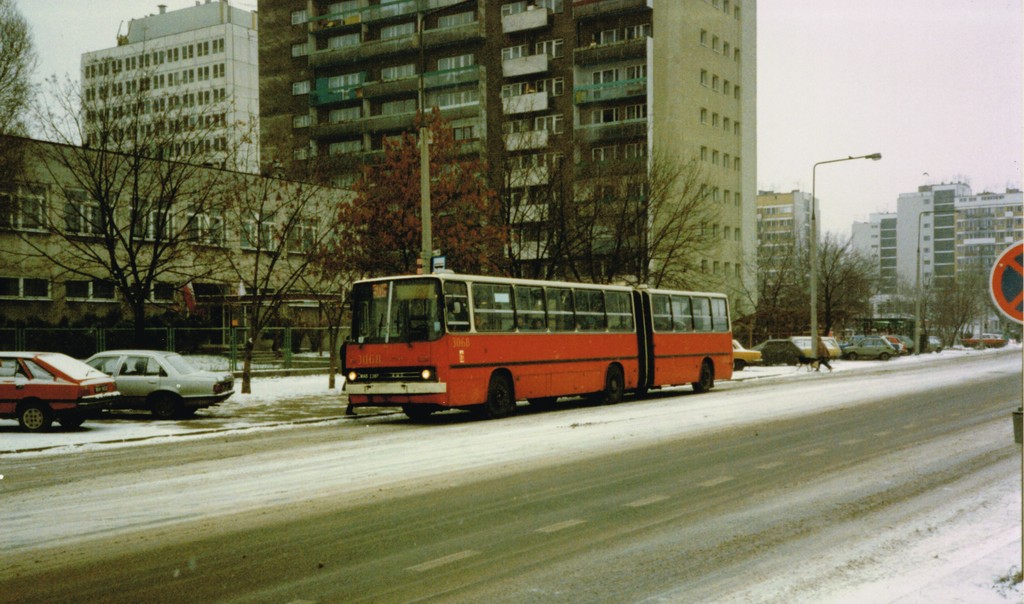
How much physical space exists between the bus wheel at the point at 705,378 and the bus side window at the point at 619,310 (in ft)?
14.8

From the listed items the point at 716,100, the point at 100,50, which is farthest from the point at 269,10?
the point at 716,100

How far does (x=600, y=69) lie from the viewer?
250 ft

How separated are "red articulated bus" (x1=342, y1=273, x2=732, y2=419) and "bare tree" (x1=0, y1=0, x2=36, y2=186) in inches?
692

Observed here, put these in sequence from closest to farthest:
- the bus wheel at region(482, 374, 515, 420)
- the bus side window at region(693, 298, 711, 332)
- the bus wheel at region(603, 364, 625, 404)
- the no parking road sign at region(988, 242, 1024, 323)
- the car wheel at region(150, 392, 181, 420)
→ the no parking road sign at region(988, 242, 1024, 323), the bus wheel at region(482, 374, 515, 420), the car wheel at region(150, 392, 181, 420), the bus wheel at region(603, 364, 625, 404), the bus side window at region(693, 298, 711, 332)

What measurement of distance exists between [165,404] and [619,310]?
1134 cm

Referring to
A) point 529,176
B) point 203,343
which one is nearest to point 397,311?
point 203,343

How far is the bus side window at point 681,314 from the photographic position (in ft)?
91.1

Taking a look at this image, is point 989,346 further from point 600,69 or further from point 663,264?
point 663,264

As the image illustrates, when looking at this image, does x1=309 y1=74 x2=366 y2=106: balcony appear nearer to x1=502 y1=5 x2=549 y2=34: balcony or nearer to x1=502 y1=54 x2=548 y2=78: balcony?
x1=502 y1=54 x2=548 y2=78: balcony

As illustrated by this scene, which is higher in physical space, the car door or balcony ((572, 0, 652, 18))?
balcony ((572, 0, 652, 18))

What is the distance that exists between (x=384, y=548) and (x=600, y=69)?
236 feet

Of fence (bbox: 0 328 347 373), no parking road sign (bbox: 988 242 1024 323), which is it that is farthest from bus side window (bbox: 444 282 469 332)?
no parking road sign (bbox: 988 242 1024 323)

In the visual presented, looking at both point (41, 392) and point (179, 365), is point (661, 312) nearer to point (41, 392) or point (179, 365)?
point (179, 365)

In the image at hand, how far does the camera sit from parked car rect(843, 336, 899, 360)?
60.8 metres
